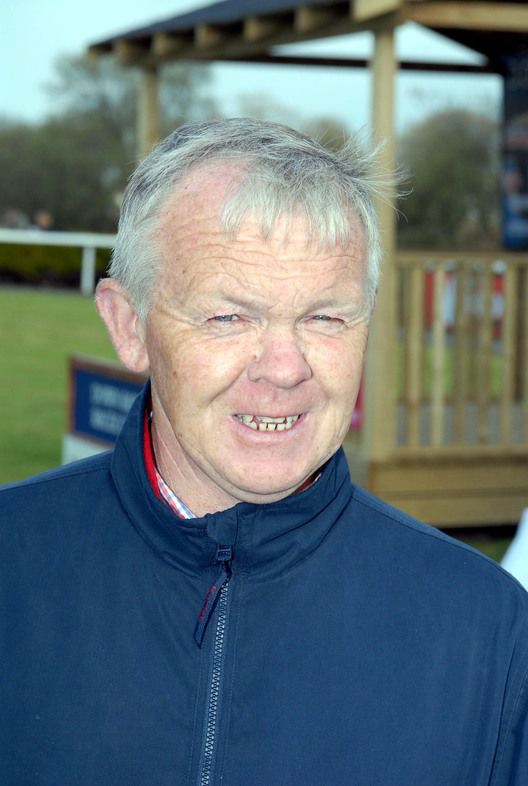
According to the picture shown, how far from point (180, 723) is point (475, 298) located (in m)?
6.59

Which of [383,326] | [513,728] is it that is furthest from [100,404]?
[513,728]

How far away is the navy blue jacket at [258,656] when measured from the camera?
1703 millimetres

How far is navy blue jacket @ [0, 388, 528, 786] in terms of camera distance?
67.1 inches

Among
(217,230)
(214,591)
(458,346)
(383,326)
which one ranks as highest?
(217,230)

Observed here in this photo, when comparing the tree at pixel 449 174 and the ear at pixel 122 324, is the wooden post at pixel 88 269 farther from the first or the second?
the ear at pixel 122 324

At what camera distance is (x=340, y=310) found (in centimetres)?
→ 177

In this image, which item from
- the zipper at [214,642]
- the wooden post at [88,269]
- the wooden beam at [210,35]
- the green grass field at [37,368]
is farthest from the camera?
the wooden post at [88,269]

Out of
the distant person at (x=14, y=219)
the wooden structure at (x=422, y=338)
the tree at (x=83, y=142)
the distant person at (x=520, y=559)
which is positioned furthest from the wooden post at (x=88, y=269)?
the distant person at (x=520, y=559)

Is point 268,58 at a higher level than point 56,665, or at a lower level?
higher

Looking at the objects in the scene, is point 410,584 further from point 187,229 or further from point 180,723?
point 187,229

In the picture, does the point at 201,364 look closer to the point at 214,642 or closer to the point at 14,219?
the point at 214,642

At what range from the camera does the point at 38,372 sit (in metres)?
14.9

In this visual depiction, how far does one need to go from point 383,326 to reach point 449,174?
120ft

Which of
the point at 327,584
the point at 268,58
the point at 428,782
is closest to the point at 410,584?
the point at 327,584
